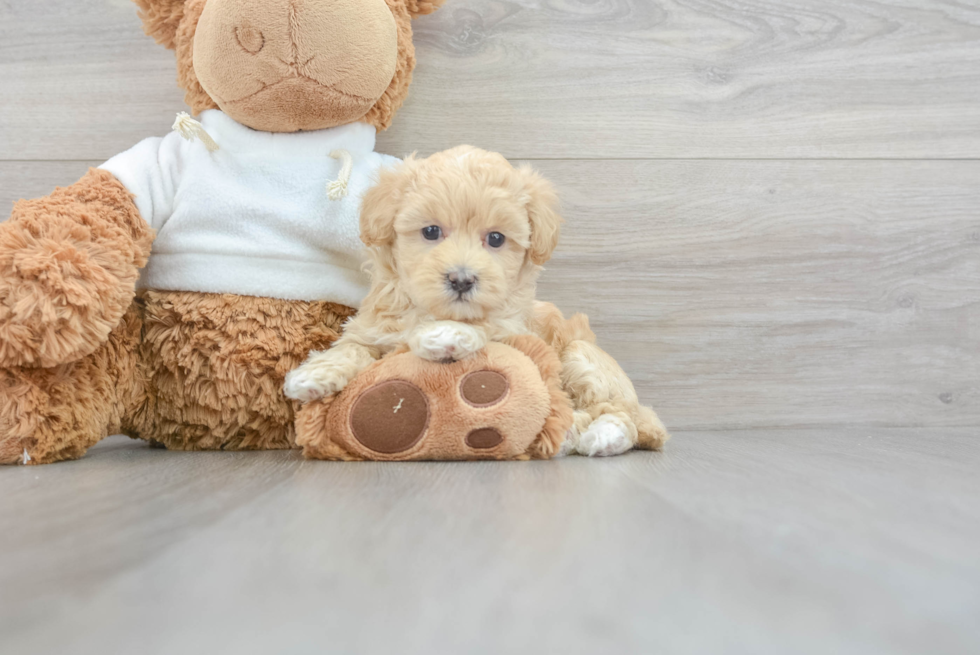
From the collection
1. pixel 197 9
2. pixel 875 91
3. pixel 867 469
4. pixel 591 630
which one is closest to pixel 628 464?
pixel 867 469

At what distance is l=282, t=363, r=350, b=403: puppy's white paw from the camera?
0.77 meters

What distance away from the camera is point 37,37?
1.11 meters

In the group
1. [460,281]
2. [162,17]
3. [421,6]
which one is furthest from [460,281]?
[162,17]

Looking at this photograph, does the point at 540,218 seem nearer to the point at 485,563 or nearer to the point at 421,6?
the point at 421,6

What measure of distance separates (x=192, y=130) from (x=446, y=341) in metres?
0.42

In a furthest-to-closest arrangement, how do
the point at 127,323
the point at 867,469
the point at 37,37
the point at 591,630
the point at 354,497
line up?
the point at 37,37 < the point at 127,323 < the point at 867,469 < the point at 354,497 < the point at 591,630

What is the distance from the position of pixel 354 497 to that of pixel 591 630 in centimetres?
29

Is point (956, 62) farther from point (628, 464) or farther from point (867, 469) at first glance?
point (628, 464)

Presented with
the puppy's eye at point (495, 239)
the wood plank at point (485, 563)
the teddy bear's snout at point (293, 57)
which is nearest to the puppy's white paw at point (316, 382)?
the wood plank at point (485, 563)

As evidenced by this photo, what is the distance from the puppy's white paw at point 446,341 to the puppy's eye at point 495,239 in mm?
100

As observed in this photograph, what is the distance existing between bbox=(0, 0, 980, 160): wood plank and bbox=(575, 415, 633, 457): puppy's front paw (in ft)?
1.65

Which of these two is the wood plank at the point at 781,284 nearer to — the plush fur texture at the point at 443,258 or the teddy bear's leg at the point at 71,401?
the plush fur texture at the point at 443,258

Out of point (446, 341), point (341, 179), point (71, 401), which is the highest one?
point (341, 179)

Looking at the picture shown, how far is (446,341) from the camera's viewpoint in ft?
2.49
